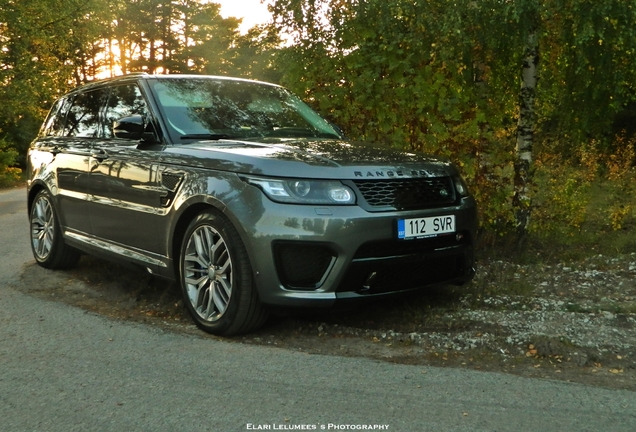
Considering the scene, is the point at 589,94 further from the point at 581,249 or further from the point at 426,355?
the point at 426,355

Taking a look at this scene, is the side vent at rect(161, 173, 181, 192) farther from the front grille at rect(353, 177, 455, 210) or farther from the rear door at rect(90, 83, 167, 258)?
the front grille at rect(353, 177, 455, 210)

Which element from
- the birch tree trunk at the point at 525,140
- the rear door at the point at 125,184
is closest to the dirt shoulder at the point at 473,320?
the rear door at the point at 125,184

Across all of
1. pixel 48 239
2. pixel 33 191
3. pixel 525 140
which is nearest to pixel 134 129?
pixel 48 239

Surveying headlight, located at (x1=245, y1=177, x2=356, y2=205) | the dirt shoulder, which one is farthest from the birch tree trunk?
headlight, located at (x1=245, y1=177, x2=356, y2=205)

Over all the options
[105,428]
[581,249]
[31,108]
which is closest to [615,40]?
[581,249]

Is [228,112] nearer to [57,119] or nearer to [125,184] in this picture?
[125,184]

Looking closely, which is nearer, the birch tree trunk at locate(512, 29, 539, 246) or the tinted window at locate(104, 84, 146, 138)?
the tinted window at locate(104, 84, 146, 138)

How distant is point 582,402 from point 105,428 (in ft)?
7.28

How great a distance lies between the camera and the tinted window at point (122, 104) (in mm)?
5809

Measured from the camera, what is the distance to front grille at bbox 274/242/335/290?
14.6 ft

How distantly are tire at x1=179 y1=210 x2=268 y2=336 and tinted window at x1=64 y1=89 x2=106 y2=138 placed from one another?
1.96m

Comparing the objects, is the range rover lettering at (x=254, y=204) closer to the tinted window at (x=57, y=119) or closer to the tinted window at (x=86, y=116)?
the tinted window at (x=86, y=116)

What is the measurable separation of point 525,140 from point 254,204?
5016mm

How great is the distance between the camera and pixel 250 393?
3709mm
